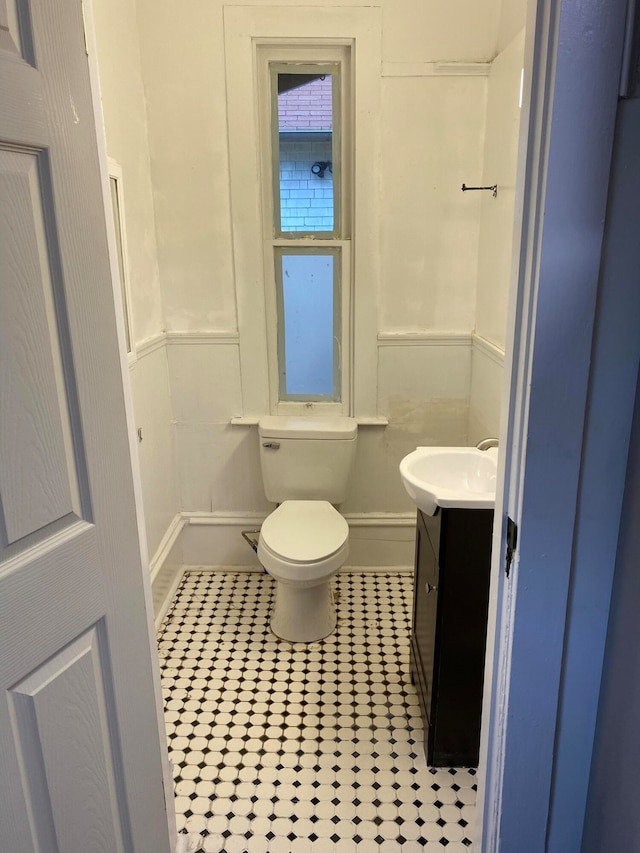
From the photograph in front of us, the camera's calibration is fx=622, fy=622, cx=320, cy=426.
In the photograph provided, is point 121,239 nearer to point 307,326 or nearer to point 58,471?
point 307,326

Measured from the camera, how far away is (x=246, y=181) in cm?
249

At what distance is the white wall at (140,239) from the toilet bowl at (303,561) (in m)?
0.54

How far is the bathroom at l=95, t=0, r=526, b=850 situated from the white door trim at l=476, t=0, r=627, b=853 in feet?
4.09

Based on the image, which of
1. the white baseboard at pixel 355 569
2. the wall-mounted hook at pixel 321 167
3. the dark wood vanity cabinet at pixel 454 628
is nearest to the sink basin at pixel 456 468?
the dark wood vanity cabinet at pixel 454 628

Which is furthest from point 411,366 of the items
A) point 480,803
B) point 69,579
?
point 69,579

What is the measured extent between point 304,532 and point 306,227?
1267mm

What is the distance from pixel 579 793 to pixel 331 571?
120 centimetres

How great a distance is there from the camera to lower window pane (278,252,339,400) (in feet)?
8.71

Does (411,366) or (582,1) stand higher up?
(582,1)

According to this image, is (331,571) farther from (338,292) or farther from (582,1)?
(582,1)

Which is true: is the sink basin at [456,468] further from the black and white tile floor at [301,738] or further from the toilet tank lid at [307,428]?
the black and white tile floor at [301,738]

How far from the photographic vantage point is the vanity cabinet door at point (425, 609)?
173 cm

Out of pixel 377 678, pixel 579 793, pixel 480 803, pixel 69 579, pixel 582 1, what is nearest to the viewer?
pixel 582 1

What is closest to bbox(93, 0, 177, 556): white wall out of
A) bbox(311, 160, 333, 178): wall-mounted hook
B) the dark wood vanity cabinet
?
bbox(311, 160, 333, 178): wall-mounted hook
